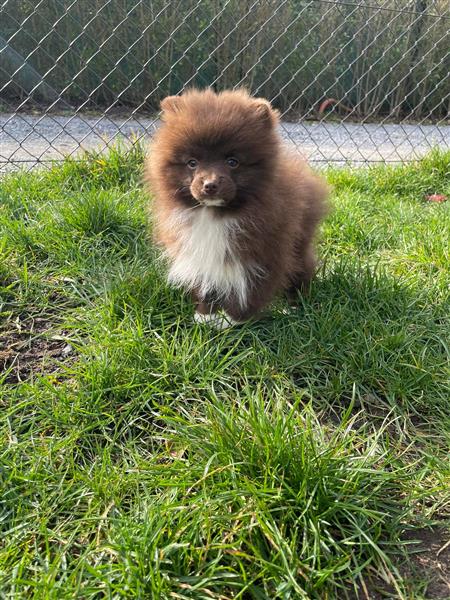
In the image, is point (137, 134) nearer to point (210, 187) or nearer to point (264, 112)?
point (264, 112)

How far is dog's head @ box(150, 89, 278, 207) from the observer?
2721 millimetres

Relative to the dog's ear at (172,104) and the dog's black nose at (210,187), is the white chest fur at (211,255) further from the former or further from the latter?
the dog's ear at (172,104)

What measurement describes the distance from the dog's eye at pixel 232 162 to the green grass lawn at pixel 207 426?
0.81m

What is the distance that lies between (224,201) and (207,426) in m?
1.06

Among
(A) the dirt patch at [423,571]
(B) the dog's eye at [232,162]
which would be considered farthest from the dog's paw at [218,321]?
(A) the dirt patch at [423,571]

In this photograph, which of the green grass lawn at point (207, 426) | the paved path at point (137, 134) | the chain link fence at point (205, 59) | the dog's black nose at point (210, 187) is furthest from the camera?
the chain link fence at point (205, 59)

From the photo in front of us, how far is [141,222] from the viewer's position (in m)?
3.93

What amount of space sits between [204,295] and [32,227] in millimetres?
1363

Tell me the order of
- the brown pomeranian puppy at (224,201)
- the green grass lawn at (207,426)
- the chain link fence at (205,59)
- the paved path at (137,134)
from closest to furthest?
the green grass lawn at (207,426), the brown pomeranian puppy at (224,201), the paved path at (137,134), the chain link fence at (205,59)

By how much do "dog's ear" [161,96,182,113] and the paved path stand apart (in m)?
2.49

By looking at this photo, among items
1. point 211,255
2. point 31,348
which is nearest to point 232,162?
point 211,255

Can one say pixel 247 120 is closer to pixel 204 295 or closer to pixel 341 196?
pixel 204 295

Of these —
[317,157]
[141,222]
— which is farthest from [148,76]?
[141,222]

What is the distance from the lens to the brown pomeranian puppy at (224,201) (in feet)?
9.04
